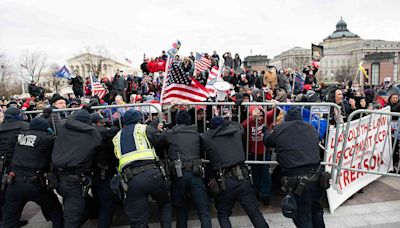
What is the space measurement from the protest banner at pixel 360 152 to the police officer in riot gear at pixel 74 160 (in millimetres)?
Result: 3809

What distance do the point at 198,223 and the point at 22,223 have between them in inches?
120

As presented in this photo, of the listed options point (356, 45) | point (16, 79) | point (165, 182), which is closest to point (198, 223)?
point (165, 182)

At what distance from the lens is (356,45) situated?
100625 millimetres

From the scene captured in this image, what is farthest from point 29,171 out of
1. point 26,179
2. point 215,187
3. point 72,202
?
point 215,187

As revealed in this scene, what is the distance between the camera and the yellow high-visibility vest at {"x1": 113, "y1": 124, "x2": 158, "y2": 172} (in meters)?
3.71

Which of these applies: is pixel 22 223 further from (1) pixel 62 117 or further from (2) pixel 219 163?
(2) pixel 219 163

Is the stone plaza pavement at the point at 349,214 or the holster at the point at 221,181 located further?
the stone plaza pavement at the point at 349,214

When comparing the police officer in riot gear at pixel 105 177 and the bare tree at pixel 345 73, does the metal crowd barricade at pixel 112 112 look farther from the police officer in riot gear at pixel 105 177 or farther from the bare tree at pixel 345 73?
the bare tree at pixel 345 73

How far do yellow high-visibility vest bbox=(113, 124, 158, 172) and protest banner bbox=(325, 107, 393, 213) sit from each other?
2.99 m

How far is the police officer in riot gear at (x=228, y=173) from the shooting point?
387cm

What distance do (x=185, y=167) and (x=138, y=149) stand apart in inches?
29.1

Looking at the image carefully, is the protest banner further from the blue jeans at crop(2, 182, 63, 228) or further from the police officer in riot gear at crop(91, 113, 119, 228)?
the blue jeans at crop(2, 182, 63, 228)

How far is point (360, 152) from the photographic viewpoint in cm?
494

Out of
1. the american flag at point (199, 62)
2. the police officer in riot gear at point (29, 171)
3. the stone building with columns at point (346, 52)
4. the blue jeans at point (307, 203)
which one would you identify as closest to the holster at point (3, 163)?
the police officer in riot gear at point (29, 171)
